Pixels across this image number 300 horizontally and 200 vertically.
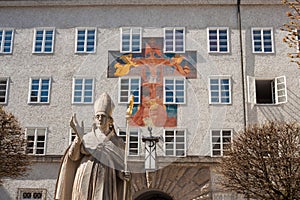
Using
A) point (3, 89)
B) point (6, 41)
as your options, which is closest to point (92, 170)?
point (3, 89)

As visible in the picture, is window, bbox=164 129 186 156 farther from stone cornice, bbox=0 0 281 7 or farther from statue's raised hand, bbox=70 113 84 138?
statue's raised hand, bbox=70 113 84 138

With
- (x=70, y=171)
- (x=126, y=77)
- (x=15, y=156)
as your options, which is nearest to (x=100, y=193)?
(x=70, y=171)

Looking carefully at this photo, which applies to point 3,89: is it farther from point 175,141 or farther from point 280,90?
point 280,90

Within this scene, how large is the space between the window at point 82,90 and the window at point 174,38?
4.10 meters

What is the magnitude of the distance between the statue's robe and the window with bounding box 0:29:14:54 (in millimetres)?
21341

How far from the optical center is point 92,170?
788 centimetres

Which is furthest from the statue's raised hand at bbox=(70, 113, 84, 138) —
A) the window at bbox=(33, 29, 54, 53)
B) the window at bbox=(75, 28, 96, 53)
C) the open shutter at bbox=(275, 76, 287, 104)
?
the window at bbox=(33, 29, 54, 53)

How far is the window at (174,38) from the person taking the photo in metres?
26.7

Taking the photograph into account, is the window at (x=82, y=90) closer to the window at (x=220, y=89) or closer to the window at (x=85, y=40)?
the window at (x=85, y=40)

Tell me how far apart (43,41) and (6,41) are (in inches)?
74.6

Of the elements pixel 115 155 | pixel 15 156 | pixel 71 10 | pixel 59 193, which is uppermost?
pixel 71 10

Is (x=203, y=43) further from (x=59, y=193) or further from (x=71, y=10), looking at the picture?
(x=59, y=193)

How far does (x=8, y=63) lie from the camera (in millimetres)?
28109

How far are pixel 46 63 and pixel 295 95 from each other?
1228cm
